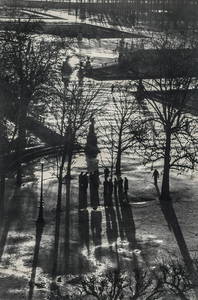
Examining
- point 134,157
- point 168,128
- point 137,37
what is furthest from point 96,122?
point 137,37

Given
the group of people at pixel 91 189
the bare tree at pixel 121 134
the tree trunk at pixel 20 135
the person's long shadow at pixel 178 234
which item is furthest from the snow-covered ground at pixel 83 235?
the bare tree at pixel 121 134

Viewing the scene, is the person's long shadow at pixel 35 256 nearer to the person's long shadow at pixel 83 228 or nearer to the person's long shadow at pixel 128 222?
the person's long shadow at pixel 83 228

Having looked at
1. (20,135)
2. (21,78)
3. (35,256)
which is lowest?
(35,256)

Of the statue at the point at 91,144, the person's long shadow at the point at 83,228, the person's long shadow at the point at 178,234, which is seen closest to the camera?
the person's long shadow at the point at 178,234

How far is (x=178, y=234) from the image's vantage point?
104ft

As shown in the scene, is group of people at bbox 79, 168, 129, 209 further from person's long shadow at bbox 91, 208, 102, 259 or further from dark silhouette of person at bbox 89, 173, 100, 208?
person's long shadow at bbox 91, 208, 102, 259

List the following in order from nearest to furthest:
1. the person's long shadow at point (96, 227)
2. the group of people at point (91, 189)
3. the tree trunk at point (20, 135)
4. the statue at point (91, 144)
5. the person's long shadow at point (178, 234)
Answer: the person's long shadow at point (178, 234)
the person's long shadow at point (96, 227)
the group of people at point (91, 189)
the tree trunk at point (20, 135)
the statue at point (91, 144)

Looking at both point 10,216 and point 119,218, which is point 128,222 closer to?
point 119,218

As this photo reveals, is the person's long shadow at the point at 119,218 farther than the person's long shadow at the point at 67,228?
Yes

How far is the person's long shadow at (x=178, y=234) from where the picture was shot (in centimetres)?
2669

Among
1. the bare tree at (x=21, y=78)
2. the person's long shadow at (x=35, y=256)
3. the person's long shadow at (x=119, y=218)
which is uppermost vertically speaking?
the bare tree at (x=21, y=78)

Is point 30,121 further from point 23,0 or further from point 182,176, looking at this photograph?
point 23,0

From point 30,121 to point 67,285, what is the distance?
2702 cm

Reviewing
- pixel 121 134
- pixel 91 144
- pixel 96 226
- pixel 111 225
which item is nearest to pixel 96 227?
pixel 96 226
